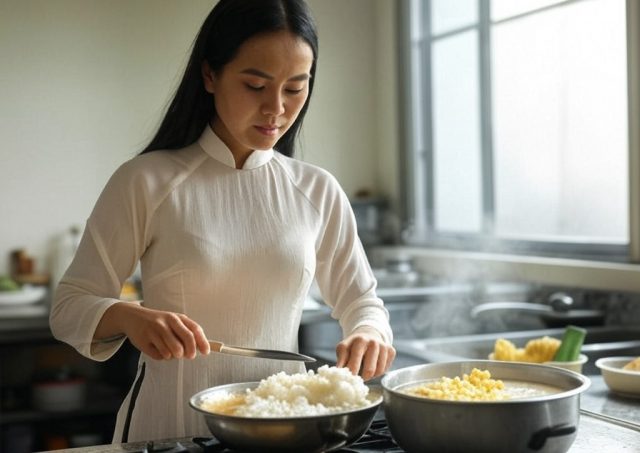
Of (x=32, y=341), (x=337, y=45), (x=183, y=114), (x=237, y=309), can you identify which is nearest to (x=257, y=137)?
(x=183, y=114)

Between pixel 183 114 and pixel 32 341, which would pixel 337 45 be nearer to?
pixel 32 341

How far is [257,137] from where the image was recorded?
1468 mm

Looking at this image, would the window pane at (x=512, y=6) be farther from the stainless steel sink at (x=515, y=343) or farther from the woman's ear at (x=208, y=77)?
the woman's ear at (x=208, y=77)

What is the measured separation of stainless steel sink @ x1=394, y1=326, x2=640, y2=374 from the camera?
230cm

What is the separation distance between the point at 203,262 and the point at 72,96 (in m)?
2.95

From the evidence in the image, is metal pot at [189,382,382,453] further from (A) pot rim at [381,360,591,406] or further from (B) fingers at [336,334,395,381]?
(B) fingers at [336,334,395,381]

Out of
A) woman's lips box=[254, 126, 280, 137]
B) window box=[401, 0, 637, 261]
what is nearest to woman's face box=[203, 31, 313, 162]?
woman's lips box=[254, 126, 280, 137]

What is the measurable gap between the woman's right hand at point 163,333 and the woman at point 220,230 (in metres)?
0.08

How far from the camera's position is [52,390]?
3559 mm

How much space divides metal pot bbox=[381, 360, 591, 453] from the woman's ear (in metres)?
0.67

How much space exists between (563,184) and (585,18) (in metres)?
0.67

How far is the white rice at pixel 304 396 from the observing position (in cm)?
109

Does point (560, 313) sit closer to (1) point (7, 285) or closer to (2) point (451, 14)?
(2) point (451, 14)

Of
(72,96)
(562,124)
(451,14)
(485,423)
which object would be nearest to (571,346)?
(485,423)
